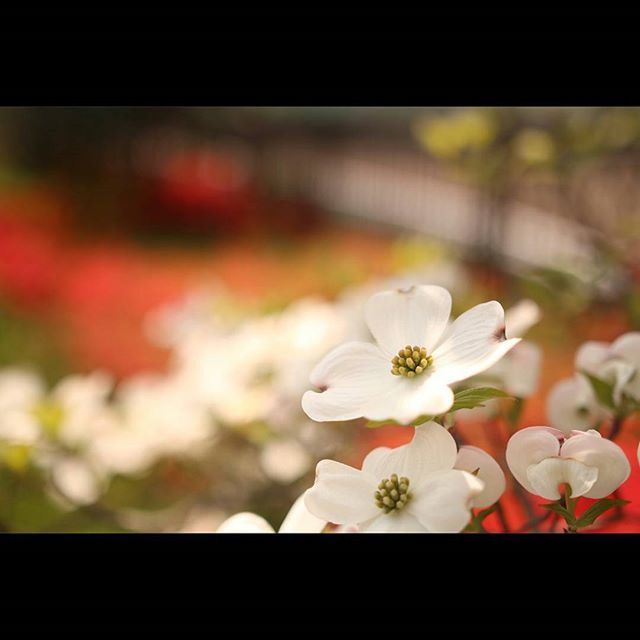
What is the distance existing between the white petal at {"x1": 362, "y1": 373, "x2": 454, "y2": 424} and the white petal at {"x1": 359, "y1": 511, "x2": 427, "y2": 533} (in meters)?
0.04

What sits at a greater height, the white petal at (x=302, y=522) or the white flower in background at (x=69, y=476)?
the white flower in background at (x=69, y=476)

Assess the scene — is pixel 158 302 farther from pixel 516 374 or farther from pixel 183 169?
pixel 516 374

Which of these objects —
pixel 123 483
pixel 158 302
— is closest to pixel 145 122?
pixel 158 302

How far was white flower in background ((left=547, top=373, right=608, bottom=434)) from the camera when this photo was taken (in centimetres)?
44

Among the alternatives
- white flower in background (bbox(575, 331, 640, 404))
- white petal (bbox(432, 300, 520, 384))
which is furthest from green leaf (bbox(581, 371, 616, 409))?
white petal (bbox(432, 300, 520, 384))

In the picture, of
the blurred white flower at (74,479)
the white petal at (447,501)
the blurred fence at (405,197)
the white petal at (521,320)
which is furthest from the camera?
the blurred fence at (405,197)

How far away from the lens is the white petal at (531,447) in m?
0.32

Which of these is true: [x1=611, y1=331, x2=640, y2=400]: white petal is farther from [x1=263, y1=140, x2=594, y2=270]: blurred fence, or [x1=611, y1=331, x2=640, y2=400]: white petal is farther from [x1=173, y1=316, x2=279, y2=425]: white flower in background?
[x1=263, y1=140, x2=594, y2=270]: blurred fence

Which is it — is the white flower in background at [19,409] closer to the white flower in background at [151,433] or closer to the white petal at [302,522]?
the white flower in background at [151,433]

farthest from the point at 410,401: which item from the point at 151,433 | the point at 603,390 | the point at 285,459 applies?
the point at 151,433

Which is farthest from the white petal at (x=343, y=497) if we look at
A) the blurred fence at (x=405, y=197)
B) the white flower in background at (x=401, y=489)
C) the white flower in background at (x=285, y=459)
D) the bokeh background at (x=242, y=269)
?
the blurred fence at (x=405, y=197)

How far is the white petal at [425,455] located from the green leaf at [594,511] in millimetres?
63

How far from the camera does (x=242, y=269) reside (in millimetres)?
4312
